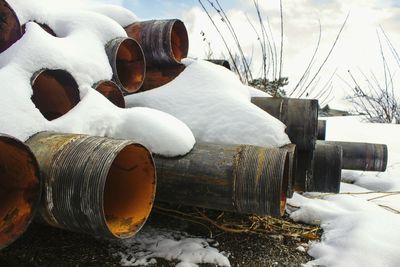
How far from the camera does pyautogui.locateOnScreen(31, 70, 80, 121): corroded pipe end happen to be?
1.92 meters

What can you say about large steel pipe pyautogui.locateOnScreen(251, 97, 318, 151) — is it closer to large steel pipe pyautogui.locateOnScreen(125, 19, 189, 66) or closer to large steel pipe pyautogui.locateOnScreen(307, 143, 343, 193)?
large steel pipe pyautogui.locateOnScreen(307, 143, 343, 193)

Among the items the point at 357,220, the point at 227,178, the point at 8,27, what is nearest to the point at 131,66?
the point at 8,27

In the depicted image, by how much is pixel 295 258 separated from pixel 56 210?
3.89 feet

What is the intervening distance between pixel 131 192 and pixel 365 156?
2381 mm

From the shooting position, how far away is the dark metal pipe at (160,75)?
2.77 meters

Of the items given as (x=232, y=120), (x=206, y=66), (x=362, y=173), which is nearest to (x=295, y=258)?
(x=232, y=120)

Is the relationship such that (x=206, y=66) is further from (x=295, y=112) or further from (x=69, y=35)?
(x=69, y=35)

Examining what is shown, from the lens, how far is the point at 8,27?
190 cm

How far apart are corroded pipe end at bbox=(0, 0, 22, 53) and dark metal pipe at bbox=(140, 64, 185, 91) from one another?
1.01 meters

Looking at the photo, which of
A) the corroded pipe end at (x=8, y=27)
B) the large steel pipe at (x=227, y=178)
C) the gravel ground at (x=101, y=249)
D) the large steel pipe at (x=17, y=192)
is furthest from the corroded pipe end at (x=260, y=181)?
the corroded pipe end at (x=8, y=27)

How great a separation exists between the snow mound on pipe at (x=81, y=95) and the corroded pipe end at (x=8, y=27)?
0.07 metres

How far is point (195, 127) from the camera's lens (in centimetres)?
226

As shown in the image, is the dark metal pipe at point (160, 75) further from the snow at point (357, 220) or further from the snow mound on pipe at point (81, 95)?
the snow at point (357, 220)

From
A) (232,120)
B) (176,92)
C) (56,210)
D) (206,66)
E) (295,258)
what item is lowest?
(295,258)
